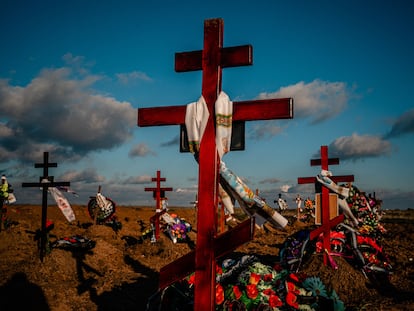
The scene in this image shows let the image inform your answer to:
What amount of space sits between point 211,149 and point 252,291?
6.75 ft

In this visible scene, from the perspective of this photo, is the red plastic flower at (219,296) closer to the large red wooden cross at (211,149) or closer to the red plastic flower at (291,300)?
the red plastic flower at (291,300)

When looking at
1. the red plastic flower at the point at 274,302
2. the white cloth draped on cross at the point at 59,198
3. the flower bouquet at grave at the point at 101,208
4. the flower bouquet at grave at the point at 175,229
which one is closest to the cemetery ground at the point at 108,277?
the flower bouquet at grave at the point at 175,229

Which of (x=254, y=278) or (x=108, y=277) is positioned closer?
(x=254, y=278)

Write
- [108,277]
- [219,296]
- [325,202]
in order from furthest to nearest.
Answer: [108,277], [325,202], [219,296]

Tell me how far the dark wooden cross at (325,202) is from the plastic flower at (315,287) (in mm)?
4499

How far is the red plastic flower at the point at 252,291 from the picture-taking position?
412 centimetres

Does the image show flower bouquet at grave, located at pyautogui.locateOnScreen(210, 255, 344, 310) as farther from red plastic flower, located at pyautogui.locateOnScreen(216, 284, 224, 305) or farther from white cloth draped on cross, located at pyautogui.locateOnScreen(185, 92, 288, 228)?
white cloth draped on cross, located at pyautogui.locateOnScreen(185, 92, 288, 228)

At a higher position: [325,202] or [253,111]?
[253,111]

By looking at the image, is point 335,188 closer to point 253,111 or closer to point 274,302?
point 274,302

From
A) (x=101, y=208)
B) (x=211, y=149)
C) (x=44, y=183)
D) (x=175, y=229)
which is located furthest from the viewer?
(x=101, y=208)

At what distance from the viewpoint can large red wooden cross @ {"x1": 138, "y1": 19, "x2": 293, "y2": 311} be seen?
2.95 meters

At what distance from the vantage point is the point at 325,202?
365 inches

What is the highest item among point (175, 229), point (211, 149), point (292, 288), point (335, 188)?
point (211, 149)

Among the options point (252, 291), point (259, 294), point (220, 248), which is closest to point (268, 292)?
point (259, 294)
